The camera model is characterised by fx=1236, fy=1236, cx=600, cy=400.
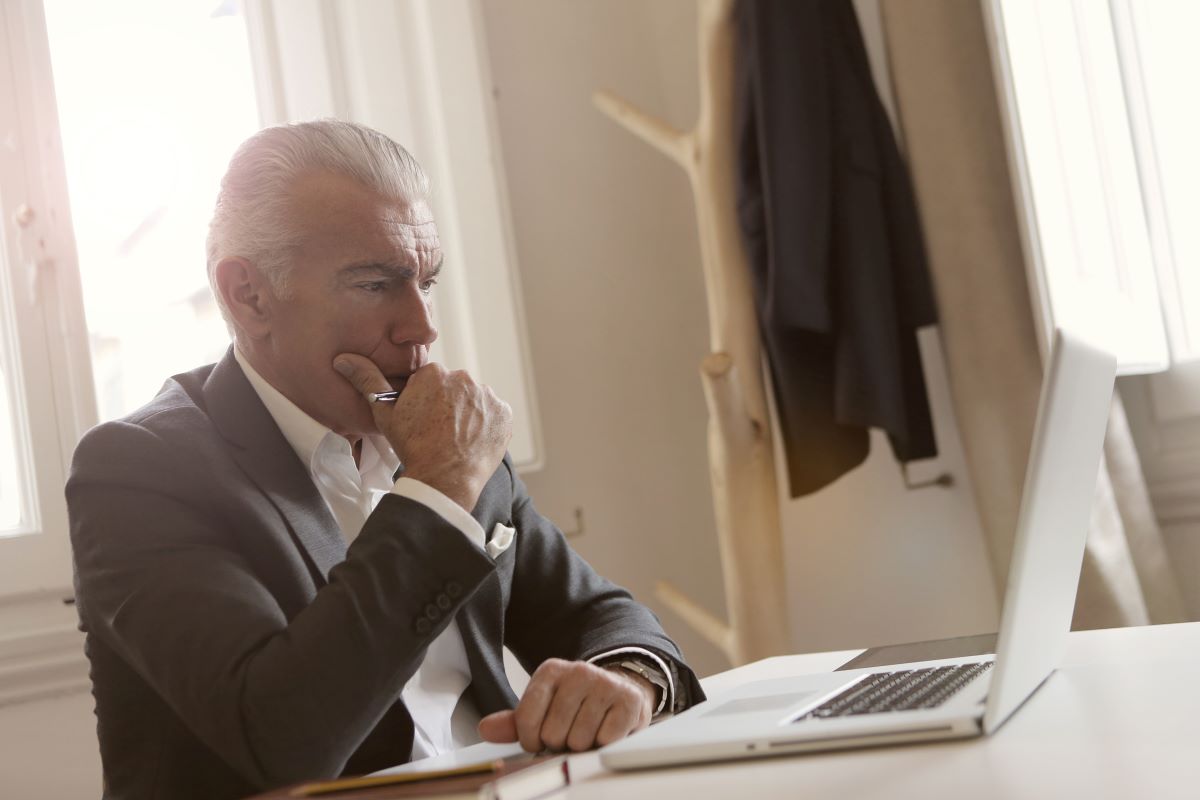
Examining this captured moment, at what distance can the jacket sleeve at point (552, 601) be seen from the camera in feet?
4.97

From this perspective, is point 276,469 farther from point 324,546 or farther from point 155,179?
point 155,179

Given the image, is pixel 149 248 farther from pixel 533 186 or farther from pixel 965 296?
pixel 965 296

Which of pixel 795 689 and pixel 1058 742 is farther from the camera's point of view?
pixel 795 689

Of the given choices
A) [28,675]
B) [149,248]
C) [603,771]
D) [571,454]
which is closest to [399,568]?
[603,771]

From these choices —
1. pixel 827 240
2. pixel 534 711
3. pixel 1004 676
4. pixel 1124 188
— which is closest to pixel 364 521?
pixel 534 711

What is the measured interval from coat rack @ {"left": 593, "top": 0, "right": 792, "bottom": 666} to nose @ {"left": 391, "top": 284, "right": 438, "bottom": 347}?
3.34 feet

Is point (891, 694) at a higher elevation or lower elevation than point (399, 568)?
lower

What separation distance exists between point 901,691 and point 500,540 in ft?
2.08

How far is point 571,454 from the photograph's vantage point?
2834mm

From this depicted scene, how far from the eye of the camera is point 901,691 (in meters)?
0.98

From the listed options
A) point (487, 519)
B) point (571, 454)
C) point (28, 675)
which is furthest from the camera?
point (571, 454)

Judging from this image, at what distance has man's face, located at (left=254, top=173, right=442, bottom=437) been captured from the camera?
147 centimetres

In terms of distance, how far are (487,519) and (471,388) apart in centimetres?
21

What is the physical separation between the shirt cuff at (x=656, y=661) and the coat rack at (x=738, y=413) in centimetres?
113
